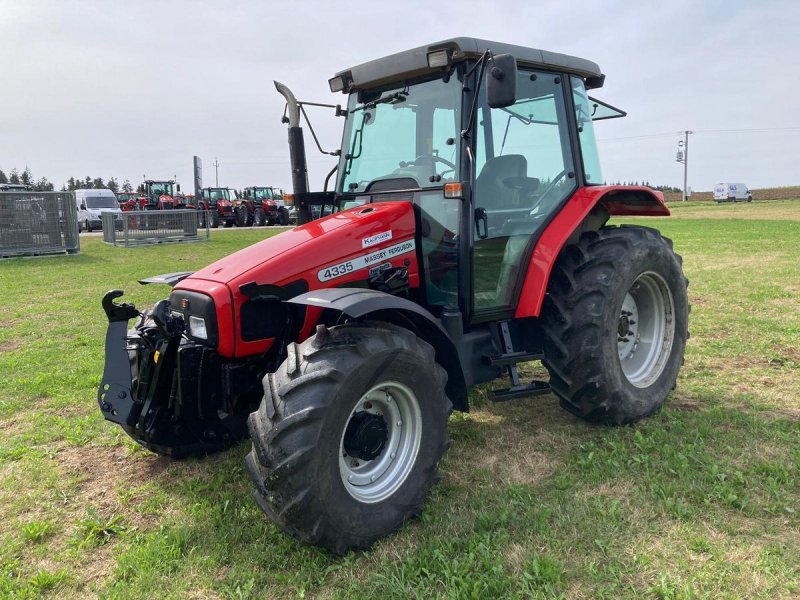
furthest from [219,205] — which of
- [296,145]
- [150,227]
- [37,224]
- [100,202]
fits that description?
[296,145]

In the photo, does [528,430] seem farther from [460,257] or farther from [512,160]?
[512,160]

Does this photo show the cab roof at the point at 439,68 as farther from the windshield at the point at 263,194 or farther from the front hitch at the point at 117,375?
the windshield at the point at 263,194

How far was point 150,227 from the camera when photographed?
67.5 feet

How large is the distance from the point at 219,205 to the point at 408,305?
97.2 feet

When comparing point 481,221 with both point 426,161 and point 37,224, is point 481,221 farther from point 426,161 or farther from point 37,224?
point 37,224

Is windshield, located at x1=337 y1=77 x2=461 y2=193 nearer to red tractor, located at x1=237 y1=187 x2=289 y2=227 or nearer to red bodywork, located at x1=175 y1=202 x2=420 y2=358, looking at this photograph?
red bodywork, located at x1=175 y1=202 x2=420 y2=358

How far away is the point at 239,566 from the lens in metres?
2.70

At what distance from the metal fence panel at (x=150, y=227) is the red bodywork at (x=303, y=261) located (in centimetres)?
1795

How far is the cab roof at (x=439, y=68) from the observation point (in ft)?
11.6

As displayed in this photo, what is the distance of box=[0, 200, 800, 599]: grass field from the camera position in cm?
257

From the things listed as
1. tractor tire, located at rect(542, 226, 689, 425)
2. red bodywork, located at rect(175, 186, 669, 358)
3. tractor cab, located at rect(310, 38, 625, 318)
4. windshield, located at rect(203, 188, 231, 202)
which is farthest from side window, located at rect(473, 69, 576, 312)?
windshield, located at rect(203, 188, 231, 202)

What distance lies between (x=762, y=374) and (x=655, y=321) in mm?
1295

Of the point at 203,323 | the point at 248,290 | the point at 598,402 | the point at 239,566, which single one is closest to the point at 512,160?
the point at 598,402

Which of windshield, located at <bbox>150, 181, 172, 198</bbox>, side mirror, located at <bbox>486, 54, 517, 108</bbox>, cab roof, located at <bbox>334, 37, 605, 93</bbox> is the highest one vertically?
windshield, located at <bbox>150, 181, 172, 198</bbox>
